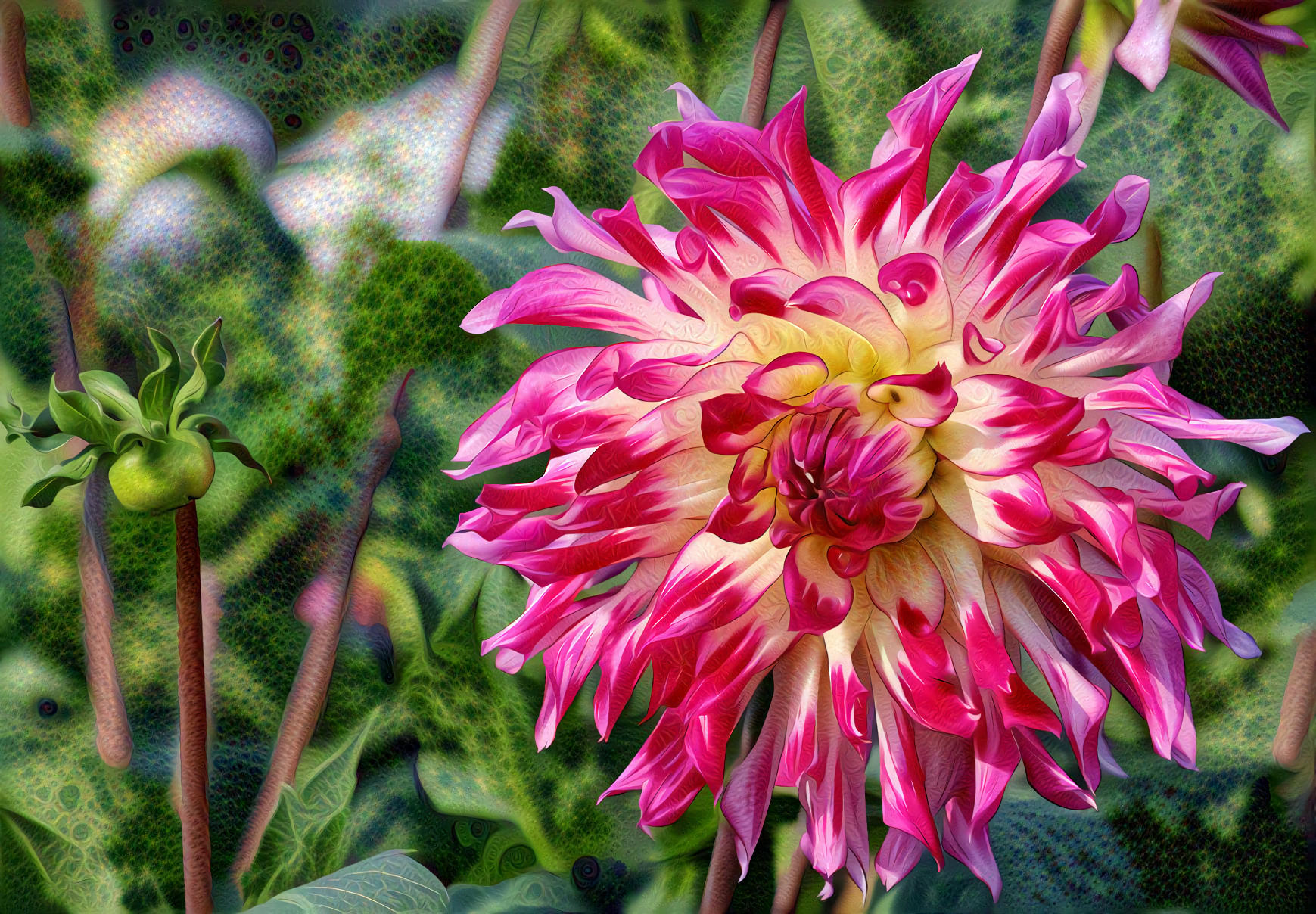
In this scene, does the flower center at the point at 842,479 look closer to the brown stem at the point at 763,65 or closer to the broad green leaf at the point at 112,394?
the brown stem at the point at 763,65

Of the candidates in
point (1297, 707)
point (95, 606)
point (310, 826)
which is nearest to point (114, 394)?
point (95, 606)

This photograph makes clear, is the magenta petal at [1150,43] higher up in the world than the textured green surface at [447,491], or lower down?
higher up

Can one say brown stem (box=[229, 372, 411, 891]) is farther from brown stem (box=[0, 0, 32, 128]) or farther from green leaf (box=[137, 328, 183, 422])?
brown stem (box=[0, 0, 32, 128])

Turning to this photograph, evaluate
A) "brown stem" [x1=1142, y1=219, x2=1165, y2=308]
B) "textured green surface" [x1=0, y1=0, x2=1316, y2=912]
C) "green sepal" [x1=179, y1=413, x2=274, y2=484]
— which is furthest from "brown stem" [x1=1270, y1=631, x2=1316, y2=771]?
"green sepal" [x1=179, y1=413, x2=274, y2=484]

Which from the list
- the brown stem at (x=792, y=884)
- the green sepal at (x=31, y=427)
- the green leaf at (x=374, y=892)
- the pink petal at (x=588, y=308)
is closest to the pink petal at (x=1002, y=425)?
the pink petal at (x=588, y=308)

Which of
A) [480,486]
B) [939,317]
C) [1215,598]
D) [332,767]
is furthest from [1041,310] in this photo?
[332,767]

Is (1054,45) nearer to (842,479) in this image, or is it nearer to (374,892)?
(842,479)

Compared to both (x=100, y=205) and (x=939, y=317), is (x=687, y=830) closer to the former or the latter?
(x=939, y=317)

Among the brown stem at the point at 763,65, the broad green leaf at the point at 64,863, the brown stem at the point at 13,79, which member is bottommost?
the broad green leaf at the point at 64,863

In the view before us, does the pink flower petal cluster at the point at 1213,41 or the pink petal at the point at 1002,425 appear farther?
the pink flower petal cluster at the point at 1213,41
